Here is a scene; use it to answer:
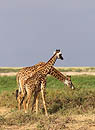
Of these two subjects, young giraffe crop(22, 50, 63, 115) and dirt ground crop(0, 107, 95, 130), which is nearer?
dirt ground crop(0, 107, 95, 130)

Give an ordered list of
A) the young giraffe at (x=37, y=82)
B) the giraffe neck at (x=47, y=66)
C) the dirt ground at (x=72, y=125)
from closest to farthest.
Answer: the dirt ground at (x=72, y=125), the young giraffe at (x=37, y=82), the giraffe neck at (x=47, y=66)

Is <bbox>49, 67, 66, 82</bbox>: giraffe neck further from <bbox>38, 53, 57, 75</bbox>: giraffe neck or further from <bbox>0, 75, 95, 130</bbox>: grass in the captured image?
<bbox>0, 75, 95, 130</bbox>: grass

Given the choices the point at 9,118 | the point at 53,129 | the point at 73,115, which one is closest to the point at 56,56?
the point at 73,115

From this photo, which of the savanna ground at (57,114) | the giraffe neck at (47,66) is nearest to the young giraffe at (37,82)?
the giraffe neck at (47,66)

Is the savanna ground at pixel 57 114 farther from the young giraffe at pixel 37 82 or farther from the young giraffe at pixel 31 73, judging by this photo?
the young giraffe at pixel 31 73

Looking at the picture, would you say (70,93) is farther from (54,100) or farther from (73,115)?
(73,115)

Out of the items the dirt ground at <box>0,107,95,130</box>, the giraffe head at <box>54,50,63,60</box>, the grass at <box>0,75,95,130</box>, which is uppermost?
the giraffe head at <box>54,50,63,60</box>

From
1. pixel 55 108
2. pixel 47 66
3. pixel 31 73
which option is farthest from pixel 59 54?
pixel 55 108

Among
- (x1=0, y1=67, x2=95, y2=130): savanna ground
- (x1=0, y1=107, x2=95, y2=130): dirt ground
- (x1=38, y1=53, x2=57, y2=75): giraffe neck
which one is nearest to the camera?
(x1=0, y1=107, x2=95, y2=130): dirt ground

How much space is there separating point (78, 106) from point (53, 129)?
12.7 feet

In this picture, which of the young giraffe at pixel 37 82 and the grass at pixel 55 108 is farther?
the young giraffe at pixel 37 82

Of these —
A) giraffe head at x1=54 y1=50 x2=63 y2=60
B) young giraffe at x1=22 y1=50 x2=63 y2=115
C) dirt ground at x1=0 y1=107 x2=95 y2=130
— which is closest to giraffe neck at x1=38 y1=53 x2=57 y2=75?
young giraffe at x1=22 y1=50 x2=63 y2=115

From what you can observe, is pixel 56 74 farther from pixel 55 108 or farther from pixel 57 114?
pixel 57 114

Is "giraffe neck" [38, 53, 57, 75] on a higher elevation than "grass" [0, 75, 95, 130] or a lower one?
higher
